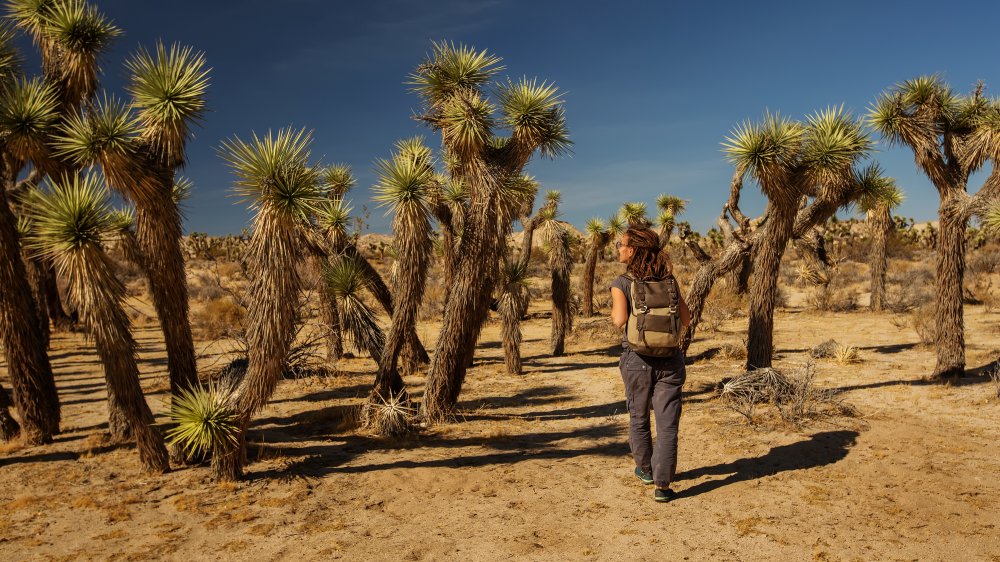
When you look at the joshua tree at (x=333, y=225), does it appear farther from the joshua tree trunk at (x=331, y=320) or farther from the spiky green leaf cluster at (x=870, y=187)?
the spiky green leaf cluster at (x=870, y=187)

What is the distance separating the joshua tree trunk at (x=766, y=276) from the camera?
9.68m

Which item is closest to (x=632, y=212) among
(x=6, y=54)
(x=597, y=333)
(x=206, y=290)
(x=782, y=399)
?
(x=597, y=333)

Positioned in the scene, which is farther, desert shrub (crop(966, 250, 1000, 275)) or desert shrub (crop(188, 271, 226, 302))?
desert shrub (crop(188, 271, 226, 302))

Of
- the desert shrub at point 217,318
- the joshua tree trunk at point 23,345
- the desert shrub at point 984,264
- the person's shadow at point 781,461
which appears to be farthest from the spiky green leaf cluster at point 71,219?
the desert shrub at point 984,264

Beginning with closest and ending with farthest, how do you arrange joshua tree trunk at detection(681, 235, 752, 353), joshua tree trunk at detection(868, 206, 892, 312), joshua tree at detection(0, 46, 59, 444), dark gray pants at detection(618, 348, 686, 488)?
1. dark gray pants at detection(618, 348, 686, 488)
2. joshua tree at detection(0, 46, 59, 444)
3. joshua tree trunk at detection(681, 235, 752, 353)
4. joshua tree trunk at detection(868, 206, 892, 312)

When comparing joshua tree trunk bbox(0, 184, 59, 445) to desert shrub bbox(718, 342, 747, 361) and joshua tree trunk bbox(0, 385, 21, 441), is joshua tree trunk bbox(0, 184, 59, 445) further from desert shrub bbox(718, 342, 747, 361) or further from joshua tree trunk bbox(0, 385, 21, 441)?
desert shrub bbox(718, 342, 747, 361)

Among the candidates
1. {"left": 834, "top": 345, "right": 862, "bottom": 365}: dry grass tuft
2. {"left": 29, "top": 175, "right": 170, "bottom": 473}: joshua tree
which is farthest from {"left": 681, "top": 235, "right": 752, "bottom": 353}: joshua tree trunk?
A: {"left": 29, "top": 175, "right": 170, "bottom": 473}: joshua tree

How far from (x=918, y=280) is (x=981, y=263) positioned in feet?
13.5

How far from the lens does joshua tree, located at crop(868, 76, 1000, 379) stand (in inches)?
388

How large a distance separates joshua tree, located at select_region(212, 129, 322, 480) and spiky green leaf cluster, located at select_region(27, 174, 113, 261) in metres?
1.31

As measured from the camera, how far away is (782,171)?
9258 mm

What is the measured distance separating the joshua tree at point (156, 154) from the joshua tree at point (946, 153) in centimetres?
956

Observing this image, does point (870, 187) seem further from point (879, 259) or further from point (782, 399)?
point (879, 259)

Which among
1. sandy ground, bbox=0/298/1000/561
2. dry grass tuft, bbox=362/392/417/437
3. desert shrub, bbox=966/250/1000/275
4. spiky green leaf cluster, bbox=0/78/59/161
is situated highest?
spiky green leaf cluster, bbox=0/78/59/161
